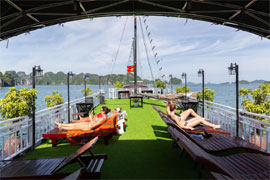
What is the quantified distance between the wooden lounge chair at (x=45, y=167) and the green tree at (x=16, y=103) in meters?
1.47

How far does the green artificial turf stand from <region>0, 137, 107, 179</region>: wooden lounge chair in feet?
1.19

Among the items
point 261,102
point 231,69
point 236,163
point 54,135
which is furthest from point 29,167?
point 261,102

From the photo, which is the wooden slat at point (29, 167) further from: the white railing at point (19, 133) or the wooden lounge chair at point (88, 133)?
the wooden lounge chair at point (88, 133)

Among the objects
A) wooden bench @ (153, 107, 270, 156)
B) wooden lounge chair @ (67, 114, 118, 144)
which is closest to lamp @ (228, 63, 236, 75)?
wooden bench @ (153, 107, 270, 156)

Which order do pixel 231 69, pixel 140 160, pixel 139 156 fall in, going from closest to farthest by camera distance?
pixel 140 160
pixel 139 156
pixel 231 69

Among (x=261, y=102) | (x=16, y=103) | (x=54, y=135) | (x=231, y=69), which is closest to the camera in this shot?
(x=16, y=103)

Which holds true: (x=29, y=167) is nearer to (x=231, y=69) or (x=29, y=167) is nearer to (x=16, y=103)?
(x=16, y=103)

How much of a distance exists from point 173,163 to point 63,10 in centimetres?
394

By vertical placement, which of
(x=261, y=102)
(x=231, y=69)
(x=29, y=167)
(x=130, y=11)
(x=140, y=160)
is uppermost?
(x=130, y=11)

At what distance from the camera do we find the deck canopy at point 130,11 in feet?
10.3

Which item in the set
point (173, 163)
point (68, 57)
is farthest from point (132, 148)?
point (68, 57)

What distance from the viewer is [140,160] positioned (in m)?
3.16

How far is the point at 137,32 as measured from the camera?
15961mm

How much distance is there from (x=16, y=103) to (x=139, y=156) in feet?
10.1
